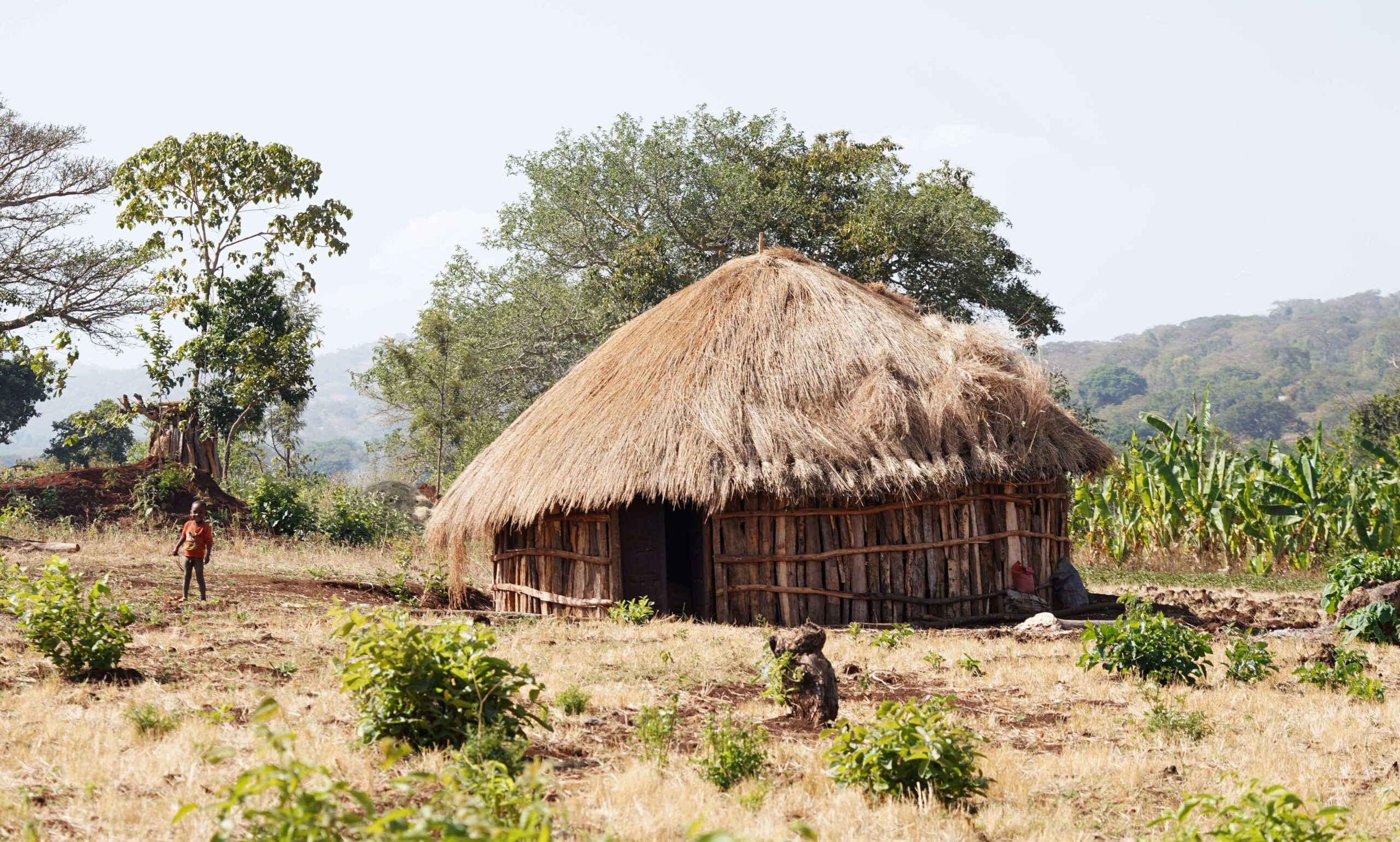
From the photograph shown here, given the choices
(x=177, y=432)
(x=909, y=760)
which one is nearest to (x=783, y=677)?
(x=909, y=760)

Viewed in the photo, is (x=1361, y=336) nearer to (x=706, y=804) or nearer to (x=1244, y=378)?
(x=1244, y=378)

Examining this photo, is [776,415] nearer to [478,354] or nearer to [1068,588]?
[1068,588]

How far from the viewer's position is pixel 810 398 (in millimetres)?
11789

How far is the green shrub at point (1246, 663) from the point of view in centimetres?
788

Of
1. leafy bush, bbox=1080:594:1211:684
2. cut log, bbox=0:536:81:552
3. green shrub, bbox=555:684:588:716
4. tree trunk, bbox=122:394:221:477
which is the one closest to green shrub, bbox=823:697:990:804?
green shrub, bbox=555:684:588:716

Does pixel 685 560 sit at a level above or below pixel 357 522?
below

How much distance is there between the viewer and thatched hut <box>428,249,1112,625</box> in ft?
36.6

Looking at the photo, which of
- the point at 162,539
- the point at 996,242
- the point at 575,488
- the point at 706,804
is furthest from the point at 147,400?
the point at 706,804

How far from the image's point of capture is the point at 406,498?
27.5 m

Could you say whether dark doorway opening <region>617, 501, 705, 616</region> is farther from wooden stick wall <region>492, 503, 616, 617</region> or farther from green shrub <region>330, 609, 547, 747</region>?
green shrub <region>330, 609, 547, 747</region>

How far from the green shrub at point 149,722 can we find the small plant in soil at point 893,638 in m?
5.32

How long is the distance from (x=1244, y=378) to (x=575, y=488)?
83.1 m

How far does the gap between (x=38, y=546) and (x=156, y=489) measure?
4141mm

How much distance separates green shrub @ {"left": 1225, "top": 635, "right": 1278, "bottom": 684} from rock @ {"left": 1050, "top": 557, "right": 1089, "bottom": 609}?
468 cm
